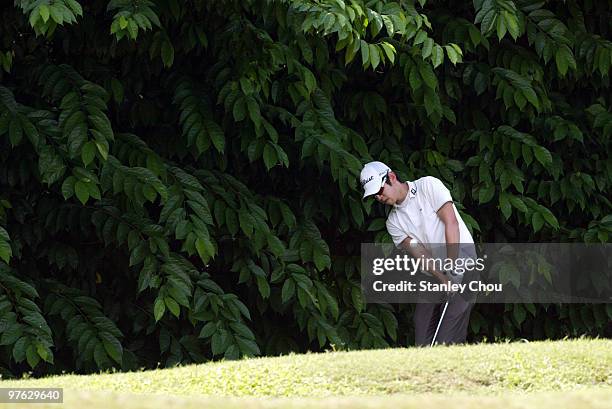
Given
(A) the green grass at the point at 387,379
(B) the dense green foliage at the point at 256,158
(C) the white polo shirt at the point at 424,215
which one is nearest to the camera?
(A) the green grass at the point at 387,379

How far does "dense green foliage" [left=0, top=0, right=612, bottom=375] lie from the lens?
7.98 metres

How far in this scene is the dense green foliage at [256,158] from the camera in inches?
314

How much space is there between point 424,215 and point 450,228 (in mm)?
227

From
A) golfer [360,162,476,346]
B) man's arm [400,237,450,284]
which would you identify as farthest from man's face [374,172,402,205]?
man's arm [400,237,450,284]

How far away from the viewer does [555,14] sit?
32.9ft

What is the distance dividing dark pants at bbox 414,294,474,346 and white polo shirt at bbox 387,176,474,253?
40 cm

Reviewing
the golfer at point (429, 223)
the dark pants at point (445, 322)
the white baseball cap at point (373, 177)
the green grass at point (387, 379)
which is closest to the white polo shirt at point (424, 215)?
the golfer at point (429, 223)

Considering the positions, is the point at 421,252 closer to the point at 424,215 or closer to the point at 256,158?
the point at 424,215

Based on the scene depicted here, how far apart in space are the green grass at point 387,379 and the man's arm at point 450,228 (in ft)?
2.95

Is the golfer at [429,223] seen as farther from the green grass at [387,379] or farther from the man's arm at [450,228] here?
the green grass at [387,379]

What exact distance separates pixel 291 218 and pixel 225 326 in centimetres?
102

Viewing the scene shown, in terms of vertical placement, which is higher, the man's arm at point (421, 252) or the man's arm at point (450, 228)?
the man's arm at point (450, 228)

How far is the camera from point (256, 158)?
28.2 ft

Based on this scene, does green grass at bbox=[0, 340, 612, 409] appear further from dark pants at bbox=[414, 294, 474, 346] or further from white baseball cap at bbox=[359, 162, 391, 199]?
white baseball cap at bbox=[359, 162, 391, 199]
